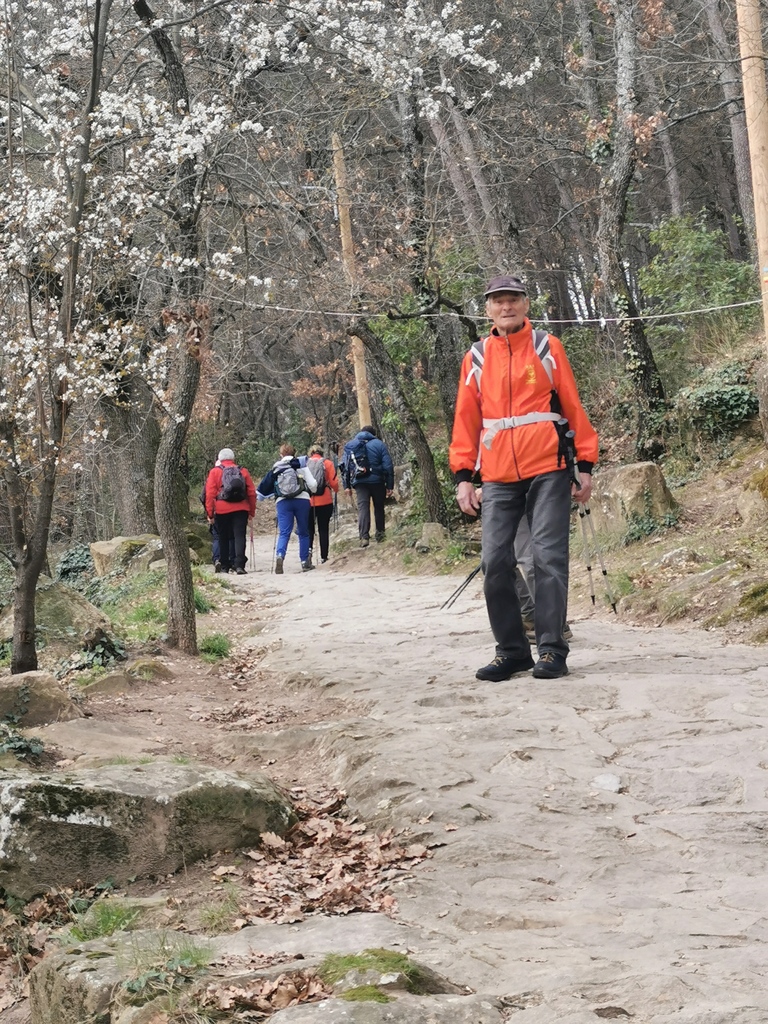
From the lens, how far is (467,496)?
7.04m

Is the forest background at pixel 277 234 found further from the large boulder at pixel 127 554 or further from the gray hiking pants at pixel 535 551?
the gray hiking pants at pixel 535 551

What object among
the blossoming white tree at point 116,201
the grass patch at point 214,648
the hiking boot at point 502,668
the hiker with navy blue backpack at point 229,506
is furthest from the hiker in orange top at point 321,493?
the hiking boot at point 502,668

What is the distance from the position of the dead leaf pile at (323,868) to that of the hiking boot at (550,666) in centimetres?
216

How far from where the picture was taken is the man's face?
6770 millimetres

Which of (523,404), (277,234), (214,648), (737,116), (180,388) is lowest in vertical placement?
(214,648)

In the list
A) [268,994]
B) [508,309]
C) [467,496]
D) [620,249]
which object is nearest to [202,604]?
[467,496]

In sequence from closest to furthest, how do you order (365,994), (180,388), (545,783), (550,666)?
(365,994) < (545,783) < (550,666) < (180,388)

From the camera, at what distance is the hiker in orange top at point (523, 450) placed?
677 cm

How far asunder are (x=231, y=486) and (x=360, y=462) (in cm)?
245

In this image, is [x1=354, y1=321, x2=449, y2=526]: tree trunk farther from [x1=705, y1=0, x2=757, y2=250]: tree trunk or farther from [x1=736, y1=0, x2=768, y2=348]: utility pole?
[x1=736, y1=0, x2=768, y2=348]: utility pole

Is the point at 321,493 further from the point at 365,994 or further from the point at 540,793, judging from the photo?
the point at 365,994

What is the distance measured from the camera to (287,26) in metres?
11.8

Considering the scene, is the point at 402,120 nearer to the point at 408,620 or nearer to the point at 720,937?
the point at 408,620

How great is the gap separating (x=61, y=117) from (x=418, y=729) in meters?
9.48
